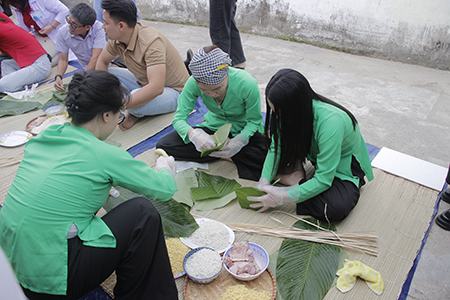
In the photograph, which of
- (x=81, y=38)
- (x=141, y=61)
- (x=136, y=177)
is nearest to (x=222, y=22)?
(x=141, y=61)

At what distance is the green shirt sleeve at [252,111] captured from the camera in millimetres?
2459

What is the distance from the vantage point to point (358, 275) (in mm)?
1888

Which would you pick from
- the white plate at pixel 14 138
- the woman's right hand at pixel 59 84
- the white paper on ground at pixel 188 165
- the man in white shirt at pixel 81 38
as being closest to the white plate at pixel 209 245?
the white paper on ground at pixel 188 165

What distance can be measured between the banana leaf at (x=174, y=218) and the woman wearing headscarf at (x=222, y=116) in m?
0.48

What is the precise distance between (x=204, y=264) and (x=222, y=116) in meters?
1.11

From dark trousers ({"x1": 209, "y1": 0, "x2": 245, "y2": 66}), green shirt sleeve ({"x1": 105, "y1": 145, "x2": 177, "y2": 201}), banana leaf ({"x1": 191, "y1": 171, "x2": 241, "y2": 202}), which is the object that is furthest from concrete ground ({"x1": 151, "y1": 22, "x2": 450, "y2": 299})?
green shirt sleeve ({"x1": 105, "y1": 145, "x2": 177, "y2": 201})

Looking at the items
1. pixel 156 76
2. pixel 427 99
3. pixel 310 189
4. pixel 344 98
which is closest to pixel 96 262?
pixel 310 189

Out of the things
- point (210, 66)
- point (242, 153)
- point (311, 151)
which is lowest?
point (242, 153)

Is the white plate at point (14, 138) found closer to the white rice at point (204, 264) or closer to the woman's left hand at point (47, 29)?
the woman's left hand at point (47, 29)

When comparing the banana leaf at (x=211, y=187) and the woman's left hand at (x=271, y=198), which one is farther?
the banana leaf at (x=211, y=187)

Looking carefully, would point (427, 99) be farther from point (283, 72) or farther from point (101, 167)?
point (101, 167)

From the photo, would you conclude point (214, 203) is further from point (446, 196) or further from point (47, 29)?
point (47, 29)

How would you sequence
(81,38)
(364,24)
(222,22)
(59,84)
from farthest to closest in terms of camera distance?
(364,24)
(222,22)
(59,84)
(81,38)

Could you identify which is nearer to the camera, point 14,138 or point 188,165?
point 188,165
